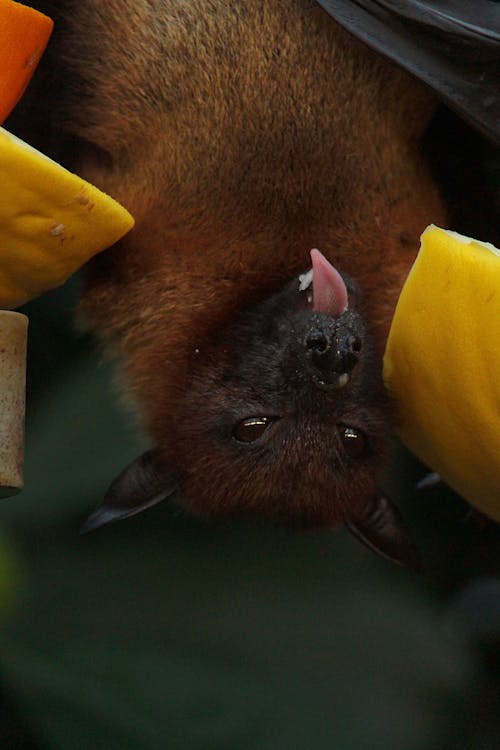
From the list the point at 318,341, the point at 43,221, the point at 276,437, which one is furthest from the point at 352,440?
the point at 43,221

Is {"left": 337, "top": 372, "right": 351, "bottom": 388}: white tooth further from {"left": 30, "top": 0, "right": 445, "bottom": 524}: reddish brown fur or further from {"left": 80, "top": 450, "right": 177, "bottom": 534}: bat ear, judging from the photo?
{"left": 80, "top": 450, "right": 177, "bottom": 534}: bat ear

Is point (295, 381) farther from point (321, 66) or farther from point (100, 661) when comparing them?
point (100, 661)

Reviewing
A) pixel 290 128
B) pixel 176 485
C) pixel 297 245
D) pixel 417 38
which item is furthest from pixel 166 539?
pixel 417 38

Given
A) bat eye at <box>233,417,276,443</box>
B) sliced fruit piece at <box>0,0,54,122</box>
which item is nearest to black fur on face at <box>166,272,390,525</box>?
bat eye at <box>233,417,276,443</box>

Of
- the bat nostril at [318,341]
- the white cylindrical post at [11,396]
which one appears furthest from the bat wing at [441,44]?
the white cylindrical post at [11,396]

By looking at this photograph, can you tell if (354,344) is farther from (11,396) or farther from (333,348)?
(11,396)

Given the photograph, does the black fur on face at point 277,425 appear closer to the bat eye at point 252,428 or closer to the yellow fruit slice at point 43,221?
the bat eye at point 252,428
